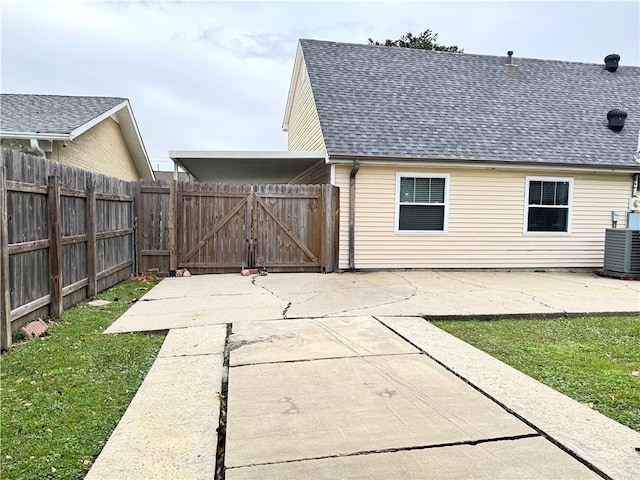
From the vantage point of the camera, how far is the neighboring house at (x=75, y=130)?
32.4 ft

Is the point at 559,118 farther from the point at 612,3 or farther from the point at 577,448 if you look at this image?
the point at 577,448

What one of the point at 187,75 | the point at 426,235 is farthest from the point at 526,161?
the point at 187,75

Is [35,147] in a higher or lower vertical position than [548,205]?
higher

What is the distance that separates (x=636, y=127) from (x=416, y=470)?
1308 cm

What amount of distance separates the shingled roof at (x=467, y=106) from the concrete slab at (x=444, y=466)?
7356 mm

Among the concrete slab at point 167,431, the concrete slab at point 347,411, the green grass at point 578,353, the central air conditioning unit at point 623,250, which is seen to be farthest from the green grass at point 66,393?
the central air conditioning unit at point 623,250

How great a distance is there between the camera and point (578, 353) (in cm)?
425

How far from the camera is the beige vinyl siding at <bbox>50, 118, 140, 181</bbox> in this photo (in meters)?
11.1

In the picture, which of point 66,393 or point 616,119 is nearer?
point 66,393

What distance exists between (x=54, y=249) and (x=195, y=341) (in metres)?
2.20

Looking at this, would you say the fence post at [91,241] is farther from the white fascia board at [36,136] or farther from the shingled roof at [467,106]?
the shingled roof at [467,106]

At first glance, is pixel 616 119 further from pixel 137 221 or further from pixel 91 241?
pixel 91 241

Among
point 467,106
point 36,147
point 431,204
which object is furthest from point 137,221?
point 467,106

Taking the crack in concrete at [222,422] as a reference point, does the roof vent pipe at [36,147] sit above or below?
above
